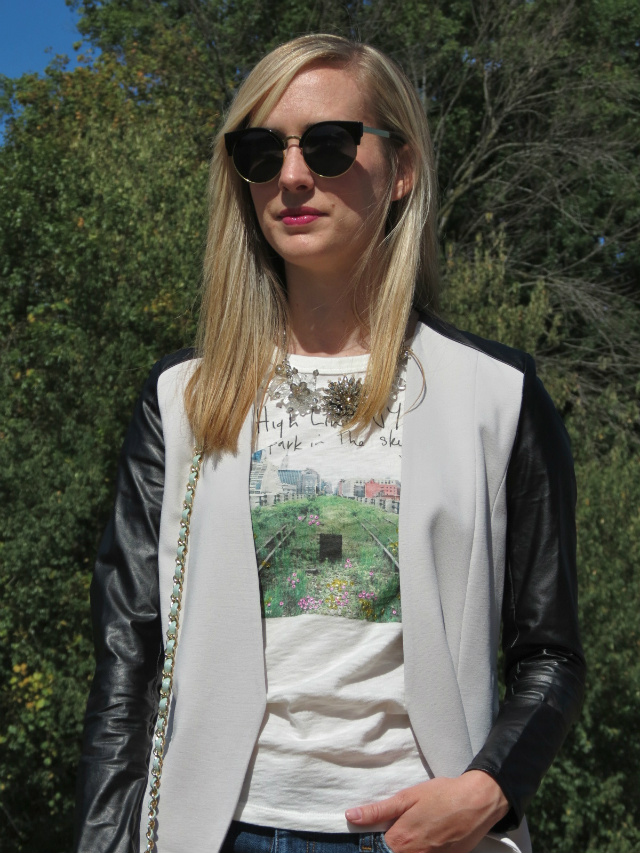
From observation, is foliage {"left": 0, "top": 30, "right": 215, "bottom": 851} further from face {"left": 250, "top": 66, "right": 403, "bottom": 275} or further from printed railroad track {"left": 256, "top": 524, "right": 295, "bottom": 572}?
printed railroad track {"left": 256, "top": 524, "right": 295, "bottom": 572}

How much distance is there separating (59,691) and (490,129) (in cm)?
1204

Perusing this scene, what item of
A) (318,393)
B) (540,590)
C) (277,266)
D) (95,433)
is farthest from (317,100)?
(95,433)

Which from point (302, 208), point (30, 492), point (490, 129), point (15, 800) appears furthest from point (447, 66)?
point (302, 208)

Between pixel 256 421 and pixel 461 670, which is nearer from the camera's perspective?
pixel 461 670

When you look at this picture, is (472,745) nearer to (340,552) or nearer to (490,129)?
(340,552)

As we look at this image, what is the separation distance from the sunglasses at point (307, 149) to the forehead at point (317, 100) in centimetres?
3

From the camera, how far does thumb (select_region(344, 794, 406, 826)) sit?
146cm

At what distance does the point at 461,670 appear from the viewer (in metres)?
1.57

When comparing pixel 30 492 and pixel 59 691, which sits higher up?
pixel 30 492

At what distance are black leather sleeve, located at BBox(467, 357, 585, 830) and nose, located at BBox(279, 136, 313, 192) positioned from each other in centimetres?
56

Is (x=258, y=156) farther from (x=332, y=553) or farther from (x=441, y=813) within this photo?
(x=441, y=813)

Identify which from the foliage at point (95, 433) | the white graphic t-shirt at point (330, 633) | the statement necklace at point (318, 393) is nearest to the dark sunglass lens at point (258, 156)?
the statement necklace at point (318, 393)

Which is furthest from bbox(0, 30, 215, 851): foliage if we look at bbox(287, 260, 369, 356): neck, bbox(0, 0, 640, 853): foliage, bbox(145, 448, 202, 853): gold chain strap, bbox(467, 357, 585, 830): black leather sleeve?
bbox(467, 357, 585, 830): black leather sleeve

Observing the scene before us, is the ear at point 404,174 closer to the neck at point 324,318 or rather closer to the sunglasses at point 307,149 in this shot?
the sunglasses at point 307,149
